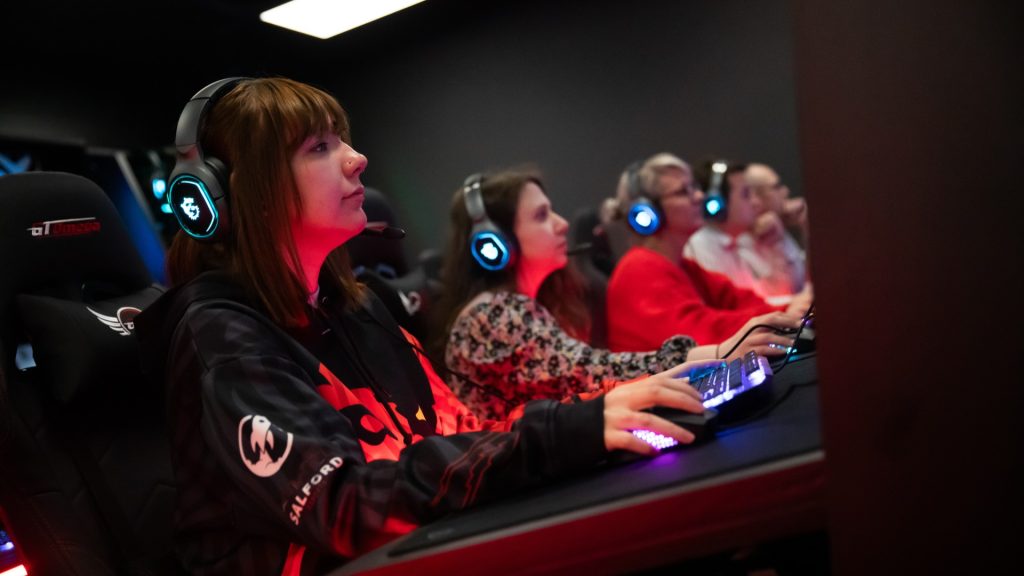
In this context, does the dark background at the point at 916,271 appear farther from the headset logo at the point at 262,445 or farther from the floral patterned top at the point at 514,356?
the floral patterned top at the point at 514,356

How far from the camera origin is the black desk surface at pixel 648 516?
579 millimetres

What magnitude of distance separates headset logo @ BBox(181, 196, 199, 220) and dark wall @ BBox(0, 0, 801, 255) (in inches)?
97.6

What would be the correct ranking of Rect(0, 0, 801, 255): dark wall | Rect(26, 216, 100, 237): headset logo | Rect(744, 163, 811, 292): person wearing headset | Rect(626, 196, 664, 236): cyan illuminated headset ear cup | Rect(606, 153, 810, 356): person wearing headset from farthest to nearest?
Rect(744, 163, 811, 292): person wearing headset < Rect(0, 0, 801, 255): dark wall < Rect(626, 196, 664, 236): cyan illuminated headset ear cup < Rect(606, 153, 810, 356): person wearing headset < Rect(26, 216, 100, 237): headset logo

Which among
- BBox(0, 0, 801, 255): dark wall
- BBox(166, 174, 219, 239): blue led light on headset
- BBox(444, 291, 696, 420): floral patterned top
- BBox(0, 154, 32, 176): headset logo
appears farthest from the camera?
BBox(0, 0, 801, 255): dark wall

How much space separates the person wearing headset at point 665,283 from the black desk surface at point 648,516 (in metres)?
1.63

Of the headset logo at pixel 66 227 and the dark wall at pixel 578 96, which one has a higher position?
the dark wall at pixel 578 96

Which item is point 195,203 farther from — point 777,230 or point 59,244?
point 777,230

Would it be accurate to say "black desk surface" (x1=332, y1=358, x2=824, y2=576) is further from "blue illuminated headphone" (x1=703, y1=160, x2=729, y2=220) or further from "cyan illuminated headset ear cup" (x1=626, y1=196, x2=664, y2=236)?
"blue illuminated headphone" (x1=703, y1=160, x2=729, y2=220)

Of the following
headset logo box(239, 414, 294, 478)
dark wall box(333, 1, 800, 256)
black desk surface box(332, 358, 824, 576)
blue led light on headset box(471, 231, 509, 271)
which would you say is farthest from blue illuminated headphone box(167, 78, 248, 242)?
dark wall box(333, 1, 800, 256)

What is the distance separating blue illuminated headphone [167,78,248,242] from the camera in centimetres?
104

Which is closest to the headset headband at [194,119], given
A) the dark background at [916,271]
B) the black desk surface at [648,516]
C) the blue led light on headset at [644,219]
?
the black desk surface at [648,516]

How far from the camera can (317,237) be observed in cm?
112

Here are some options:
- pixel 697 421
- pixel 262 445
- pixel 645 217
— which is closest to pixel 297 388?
pixel 262 445

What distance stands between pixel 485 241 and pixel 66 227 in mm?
1009
